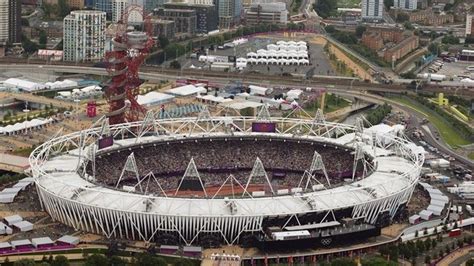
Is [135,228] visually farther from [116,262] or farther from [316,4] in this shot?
[316,4]

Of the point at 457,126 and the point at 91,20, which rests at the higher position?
the point at 91,20

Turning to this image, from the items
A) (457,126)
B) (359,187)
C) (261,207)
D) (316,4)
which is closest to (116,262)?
(261,207)

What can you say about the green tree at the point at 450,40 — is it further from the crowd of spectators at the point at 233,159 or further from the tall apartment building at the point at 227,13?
the crowd of spectators at the point at 233,159

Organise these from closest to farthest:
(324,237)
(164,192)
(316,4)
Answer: (324,237)
(164,192)
(316,4)

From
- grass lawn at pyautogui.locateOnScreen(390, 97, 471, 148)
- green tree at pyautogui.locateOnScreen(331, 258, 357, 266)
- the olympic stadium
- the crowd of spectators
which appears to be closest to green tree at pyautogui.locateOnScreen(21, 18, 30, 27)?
grass lawn at pyautogui.locateOnScreen(390, 97, 471, 148)

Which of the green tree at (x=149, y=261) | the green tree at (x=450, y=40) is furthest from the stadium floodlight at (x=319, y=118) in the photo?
the green tree at (x=450, y=40)

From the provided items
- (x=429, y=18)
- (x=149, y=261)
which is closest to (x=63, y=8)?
(x=429, y=18)

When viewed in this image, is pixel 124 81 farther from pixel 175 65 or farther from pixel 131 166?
pixel 175 65

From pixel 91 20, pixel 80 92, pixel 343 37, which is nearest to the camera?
pixel 80 92
